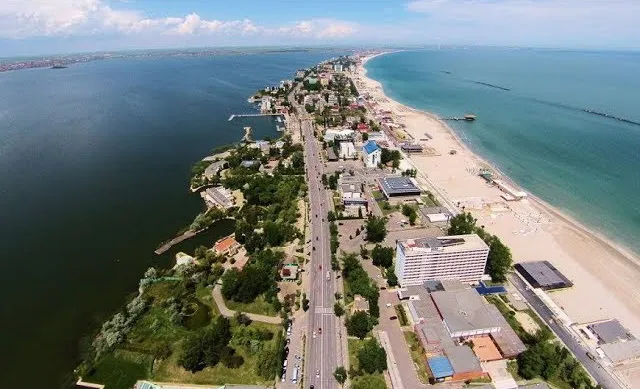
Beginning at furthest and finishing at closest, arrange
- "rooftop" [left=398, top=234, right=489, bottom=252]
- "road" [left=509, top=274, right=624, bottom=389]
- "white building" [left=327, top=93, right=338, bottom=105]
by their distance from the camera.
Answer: "white building" [left=327, top=93, right=338, bottom=105] < "rooftop" [left=398, top=234, right=489, bottom=252] < "road" [left=509, top=274, right=624, bottom=389]

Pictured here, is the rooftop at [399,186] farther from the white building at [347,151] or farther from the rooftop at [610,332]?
the rooftop at [610,332]

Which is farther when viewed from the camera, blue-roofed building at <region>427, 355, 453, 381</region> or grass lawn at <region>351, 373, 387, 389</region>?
blue-roofed building at <region>427, 355, 453, 381</region>

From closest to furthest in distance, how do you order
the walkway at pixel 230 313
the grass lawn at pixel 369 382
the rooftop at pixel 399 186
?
the grass lawn at pixel 369 382 → the walkway at pixel 230 313 → the rooftop at pixel 399 186

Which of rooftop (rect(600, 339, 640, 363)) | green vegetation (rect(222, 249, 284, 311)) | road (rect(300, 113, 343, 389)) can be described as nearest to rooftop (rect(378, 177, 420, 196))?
road (rect(300, 113, 343, 389))

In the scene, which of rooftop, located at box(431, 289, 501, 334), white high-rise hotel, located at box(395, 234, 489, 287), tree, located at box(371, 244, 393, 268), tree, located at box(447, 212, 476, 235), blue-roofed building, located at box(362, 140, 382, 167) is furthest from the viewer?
blue-roofed building, located at box(362, 140, 382, 167)

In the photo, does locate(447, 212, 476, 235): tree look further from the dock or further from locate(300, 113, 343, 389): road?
the dock

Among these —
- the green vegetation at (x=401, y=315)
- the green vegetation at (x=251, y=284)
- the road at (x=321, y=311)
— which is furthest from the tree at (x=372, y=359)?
the green vegetation at (x=251, y=284)
